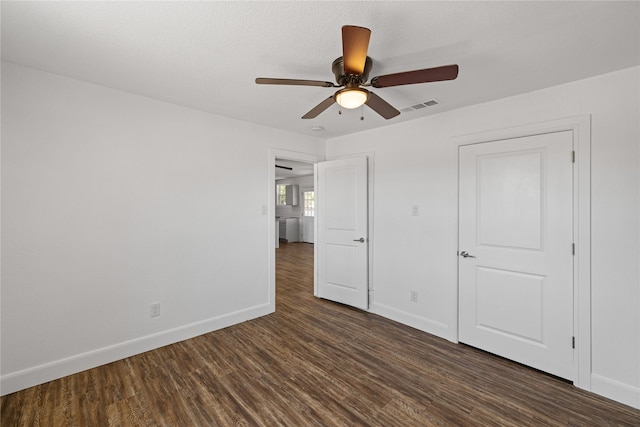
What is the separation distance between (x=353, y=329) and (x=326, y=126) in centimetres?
245

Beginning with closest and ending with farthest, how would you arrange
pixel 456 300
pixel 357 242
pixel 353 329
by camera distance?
pixel 456 300, pixel 353 329, pixel 357 242

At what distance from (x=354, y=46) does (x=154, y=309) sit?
9.31ft

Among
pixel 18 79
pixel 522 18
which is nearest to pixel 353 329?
pixel 522 18

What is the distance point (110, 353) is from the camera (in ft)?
8.17

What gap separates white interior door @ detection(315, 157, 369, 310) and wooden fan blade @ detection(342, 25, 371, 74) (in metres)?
2.16

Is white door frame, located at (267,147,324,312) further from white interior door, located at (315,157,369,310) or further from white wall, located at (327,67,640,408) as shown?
white wall, located at (327,67,640,408)

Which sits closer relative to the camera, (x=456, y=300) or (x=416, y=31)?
(x=416, y=31)

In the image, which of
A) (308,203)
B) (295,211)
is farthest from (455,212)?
(295,211)

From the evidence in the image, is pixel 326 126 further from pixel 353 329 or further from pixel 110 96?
pixel 353 329

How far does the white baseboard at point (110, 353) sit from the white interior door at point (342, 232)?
1.19 metres

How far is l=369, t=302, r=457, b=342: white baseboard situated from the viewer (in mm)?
3006

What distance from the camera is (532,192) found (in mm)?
2461

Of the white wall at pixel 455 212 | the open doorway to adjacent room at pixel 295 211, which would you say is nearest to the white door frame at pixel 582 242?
the white wall at pixel 455 212

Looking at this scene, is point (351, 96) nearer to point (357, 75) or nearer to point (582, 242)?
point (357, 75)
